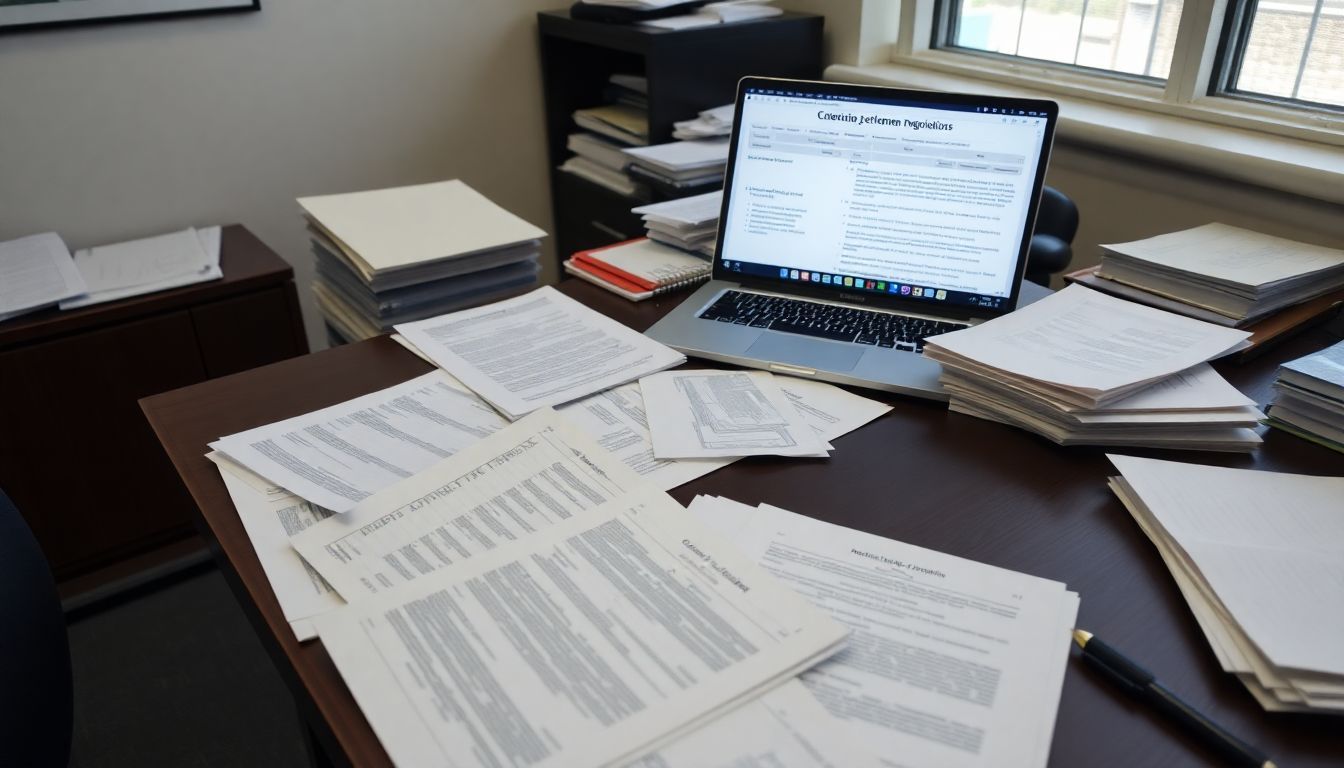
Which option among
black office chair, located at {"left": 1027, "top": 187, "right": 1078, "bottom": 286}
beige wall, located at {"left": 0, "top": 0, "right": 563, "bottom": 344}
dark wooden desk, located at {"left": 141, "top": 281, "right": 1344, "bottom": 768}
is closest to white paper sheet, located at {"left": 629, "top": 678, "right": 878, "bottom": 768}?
dark wooden desk, located at {"left": 141, "top": 281, "right": 1344, "bottom": 768}

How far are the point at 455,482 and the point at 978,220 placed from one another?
720mm

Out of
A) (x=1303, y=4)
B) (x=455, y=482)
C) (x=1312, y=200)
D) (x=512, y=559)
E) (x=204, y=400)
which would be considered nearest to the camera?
(x=512, y=559)

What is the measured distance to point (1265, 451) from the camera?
2.98 feet

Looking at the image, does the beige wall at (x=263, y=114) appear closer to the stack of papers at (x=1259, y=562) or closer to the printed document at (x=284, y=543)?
the printed document at (x=284, y=543)

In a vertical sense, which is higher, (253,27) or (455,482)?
(253,27)

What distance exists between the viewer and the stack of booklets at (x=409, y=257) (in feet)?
4.49

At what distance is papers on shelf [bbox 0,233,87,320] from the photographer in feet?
5.42

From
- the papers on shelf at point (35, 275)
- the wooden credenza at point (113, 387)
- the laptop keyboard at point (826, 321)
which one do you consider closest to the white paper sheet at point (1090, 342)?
the laptop keyboard at point (826, 321)

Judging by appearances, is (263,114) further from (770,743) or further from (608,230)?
(770,743)

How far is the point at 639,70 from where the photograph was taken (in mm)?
2484

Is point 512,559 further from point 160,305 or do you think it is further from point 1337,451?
point 160,305

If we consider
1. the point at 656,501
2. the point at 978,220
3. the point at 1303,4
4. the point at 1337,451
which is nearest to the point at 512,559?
the point at 656,501

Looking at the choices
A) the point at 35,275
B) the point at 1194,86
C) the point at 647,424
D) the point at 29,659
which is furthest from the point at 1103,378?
the point at 35,275

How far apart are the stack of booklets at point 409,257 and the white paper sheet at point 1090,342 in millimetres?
745
